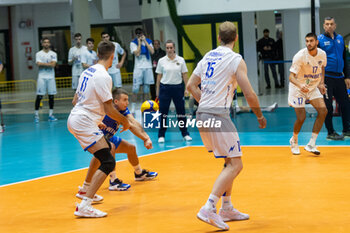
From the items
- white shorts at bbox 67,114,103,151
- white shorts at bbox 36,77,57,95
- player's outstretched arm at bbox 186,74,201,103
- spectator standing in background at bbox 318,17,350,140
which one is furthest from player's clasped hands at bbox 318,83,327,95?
white shorts at bbox 36,77,57,95

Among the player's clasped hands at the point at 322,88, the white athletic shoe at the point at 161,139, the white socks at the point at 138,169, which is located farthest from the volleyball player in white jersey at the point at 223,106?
the white athletic shoe at the point at 161,139

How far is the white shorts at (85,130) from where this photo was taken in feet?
22.9

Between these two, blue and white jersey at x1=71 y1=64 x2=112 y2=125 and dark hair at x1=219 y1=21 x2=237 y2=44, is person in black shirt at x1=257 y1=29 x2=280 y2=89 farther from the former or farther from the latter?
dark hair at x1=219 y1=21 x2=237 y2=44

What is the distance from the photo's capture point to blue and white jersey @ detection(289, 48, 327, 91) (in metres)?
10.2

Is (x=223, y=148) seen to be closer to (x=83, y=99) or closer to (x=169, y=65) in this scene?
(x=83, y=99)

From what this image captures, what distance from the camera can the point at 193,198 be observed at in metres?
7.58

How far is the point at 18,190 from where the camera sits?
8570mm

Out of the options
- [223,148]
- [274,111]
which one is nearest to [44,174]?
[223,148]

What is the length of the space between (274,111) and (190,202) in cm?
990

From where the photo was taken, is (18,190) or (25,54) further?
(25,54)

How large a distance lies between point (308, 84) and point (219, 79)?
448 cm

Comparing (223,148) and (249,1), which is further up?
(249,1)

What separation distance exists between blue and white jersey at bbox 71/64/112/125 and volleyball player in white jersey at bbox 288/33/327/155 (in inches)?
168

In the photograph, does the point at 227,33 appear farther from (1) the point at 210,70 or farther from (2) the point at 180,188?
(2) the point at 180,188
